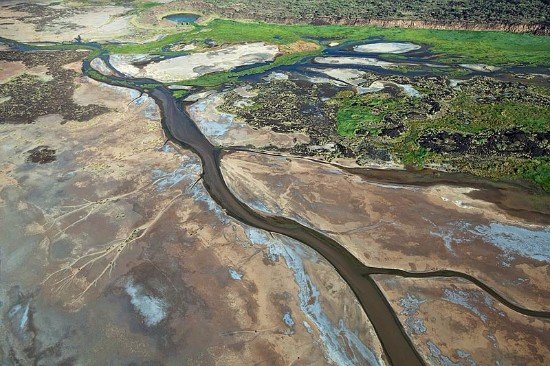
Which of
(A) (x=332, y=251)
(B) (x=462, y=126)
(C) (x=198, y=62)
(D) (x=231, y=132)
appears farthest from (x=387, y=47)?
(A) (x=332, y=251)

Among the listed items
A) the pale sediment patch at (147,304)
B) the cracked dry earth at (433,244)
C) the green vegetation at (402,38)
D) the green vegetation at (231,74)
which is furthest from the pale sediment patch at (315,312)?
the green vegetation at (402,38)

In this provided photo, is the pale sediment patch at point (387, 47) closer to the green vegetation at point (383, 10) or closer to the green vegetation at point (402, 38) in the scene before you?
the green vegetation at point (402, 38)

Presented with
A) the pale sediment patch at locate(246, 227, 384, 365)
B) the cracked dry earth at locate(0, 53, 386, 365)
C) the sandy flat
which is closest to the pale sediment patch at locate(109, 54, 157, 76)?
the cracked dry earth at locate(0, 53, 386, 365)

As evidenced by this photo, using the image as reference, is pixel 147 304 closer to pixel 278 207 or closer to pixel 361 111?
pixel 278 207

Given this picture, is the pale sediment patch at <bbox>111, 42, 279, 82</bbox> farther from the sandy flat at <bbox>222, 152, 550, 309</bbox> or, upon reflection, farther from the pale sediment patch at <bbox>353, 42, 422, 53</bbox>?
the sandy flat at <bbox>222, 152, 550, 309</bbox>

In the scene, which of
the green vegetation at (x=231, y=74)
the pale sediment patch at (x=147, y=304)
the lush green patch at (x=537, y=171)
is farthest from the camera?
the green vegetation at (x=231, y=74)

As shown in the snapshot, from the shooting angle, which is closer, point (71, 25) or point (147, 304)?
point (147, 304)
